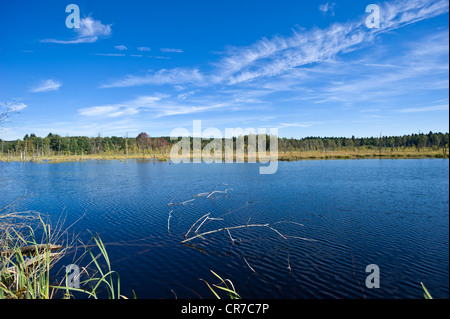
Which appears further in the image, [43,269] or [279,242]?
[279,242]

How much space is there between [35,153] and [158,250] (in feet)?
420

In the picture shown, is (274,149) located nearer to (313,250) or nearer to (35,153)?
(313,250)


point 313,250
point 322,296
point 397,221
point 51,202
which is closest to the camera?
point 322,296

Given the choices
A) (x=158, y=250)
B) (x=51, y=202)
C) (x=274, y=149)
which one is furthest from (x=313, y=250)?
(x=274, y=149)

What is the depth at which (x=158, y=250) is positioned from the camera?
1243 centimetres

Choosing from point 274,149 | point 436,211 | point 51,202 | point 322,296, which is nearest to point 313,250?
point 322,296

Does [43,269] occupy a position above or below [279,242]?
above

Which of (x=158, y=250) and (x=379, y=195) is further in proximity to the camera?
(x=379, y=195)

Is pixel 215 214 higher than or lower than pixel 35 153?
lower

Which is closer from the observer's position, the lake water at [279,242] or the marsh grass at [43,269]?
the marsh grass at [43,269]

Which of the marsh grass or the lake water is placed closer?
the marsh grass
